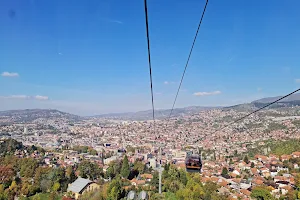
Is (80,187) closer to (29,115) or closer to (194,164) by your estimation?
(194,164)

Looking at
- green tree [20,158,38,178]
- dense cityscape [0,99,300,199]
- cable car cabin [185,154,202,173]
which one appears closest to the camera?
Answer: cable car cabin [185,154,202,173]

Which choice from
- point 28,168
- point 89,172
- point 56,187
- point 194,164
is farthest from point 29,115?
point 194,164

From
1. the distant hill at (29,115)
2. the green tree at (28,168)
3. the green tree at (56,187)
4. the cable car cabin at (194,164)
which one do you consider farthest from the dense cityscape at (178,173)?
the distant hill at (29,115)

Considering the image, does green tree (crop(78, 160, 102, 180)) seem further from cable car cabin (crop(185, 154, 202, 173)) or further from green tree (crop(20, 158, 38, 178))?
cable car cabin (crop(185, 154, 202, 173))

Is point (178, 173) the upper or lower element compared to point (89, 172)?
upper

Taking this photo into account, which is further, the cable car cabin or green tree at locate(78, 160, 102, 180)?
green tree at locate(78, 160, 102, 180)

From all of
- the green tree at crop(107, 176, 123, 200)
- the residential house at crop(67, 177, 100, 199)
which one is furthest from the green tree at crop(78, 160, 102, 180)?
the green tree at crop(107, 176, 123, 200)

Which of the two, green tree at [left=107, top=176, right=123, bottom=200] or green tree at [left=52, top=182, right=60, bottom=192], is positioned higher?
green tree at [left=107, top=176, right=123, bottom=200]

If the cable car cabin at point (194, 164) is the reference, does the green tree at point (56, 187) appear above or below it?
below

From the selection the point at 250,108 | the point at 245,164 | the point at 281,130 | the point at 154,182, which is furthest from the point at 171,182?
the point at 250,108

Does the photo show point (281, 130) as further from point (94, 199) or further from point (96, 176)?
point (94, 199)

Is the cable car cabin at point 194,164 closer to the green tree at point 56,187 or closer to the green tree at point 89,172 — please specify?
the green tree at point 56,187

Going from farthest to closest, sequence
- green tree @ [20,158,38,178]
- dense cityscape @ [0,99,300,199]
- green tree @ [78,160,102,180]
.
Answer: green tree @ [78,160,102,180], green tree @ [20,158,38,178], dense cityscape @ [0,99,300,199]
